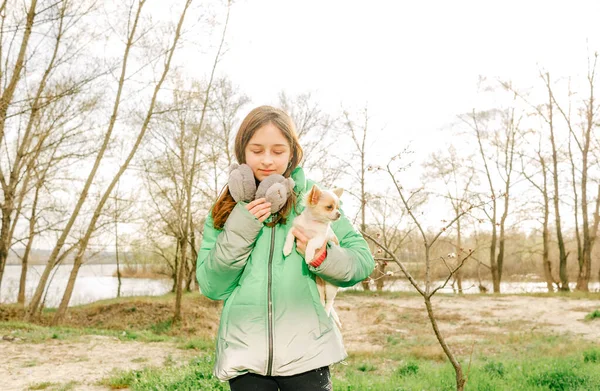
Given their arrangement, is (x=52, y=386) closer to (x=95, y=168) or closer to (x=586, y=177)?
(x=95, y=168)

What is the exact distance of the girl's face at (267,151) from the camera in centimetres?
207

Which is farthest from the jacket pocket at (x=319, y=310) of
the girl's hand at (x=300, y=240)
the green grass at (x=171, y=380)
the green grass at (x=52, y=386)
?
the green grass at (x=52, y=386)

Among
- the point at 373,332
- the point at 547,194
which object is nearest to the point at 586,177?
the point at 547,194

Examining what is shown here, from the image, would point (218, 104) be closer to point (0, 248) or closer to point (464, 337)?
point (0, 248)

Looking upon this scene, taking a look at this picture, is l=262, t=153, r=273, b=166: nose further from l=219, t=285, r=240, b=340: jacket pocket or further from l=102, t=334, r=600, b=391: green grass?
l=102, t=334, r=600, b=391: green grass

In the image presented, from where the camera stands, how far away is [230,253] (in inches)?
73.1

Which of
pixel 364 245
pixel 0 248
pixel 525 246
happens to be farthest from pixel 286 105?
pixel 364 245

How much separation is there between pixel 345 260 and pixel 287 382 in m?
0.61

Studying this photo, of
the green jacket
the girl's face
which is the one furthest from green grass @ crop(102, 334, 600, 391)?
the girl's face

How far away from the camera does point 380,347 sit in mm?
11070

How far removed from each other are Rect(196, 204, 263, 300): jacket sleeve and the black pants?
1.32 ft

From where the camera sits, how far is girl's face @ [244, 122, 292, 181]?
2072 millimetres

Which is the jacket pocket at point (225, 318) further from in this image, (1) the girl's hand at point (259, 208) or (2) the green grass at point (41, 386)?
(2) the green grass at point (41, 386)

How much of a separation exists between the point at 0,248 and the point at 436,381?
16.1 m
